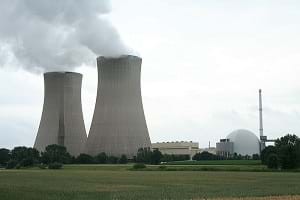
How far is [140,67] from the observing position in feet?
156

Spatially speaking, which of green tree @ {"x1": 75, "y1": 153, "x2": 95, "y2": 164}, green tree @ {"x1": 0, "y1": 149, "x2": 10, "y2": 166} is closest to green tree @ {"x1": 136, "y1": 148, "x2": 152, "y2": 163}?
green tree @ {"x1": 75, "y1": 153, "x2": 95, "y2": 164}

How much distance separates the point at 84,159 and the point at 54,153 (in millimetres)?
3714

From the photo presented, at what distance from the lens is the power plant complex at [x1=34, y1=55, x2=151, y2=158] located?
4625 centimetres

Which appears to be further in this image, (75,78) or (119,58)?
(75,78)

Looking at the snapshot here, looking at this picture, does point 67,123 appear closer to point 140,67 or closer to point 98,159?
point 98,159

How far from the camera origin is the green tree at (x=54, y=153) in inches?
2178

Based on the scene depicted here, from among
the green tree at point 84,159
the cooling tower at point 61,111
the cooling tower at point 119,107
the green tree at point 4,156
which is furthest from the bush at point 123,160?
the green tree at point 4,156

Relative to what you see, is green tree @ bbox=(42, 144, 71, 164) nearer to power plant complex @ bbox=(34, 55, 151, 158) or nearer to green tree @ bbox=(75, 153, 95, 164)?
power plant complex @ bbox=(34, 55, 151, 158)

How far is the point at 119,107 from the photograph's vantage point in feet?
155

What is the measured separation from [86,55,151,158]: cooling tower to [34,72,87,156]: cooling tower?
338 cm

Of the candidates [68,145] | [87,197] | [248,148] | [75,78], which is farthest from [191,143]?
[87,197]

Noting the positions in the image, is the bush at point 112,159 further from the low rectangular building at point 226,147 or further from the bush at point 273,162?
the low rectangular building at point 226,147

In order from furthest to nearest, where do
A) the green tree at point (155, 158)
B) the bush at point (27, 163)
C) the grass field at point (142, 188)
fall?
the green tree at point (155, 158)
the bush at point (27, 163)
the grass field at point (142, 188)

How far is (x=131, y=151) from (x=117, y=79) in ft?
37.3
